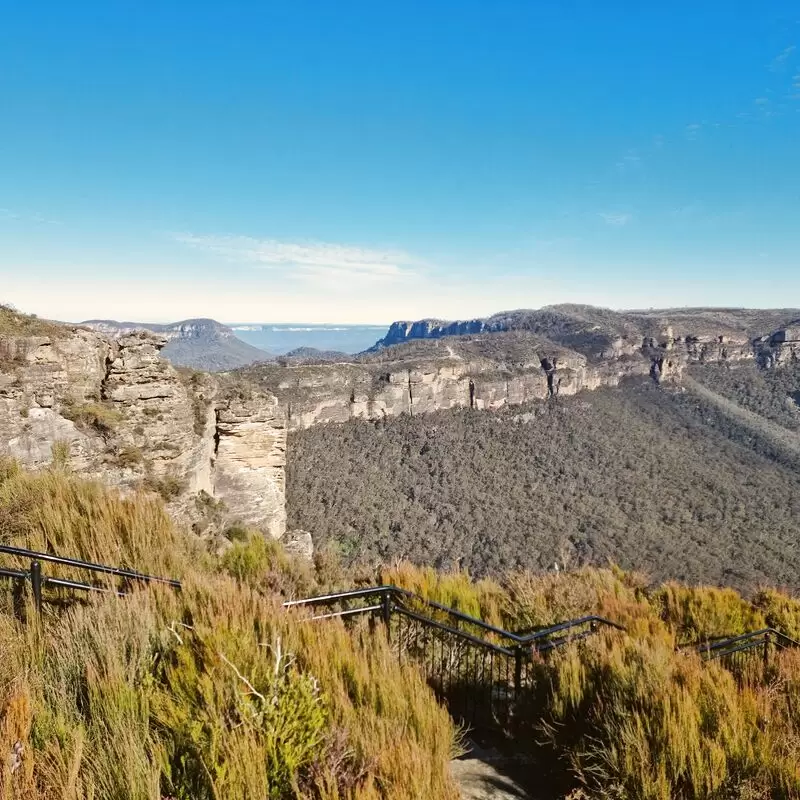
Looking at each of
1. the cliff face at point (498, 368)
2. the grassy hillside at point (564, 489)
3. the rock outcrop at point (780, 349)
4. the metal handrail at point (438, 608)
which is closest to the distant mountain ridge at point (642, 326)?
the cliff face at point (498, 368)

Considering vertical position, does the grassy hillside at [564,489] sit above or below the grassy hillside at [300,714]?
below

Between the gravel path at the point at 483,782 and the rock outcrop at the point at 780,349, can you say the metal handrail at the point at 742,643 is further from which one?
the rock outcrop at the point at 780,349

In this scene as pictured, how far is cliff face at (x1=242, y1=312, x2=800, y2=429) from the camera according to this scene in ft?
212

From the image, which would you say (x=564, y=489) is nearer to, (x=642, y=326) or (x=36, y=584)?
(x=36, y=584)

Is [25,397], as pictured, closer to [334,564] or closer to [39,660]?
[334,564]

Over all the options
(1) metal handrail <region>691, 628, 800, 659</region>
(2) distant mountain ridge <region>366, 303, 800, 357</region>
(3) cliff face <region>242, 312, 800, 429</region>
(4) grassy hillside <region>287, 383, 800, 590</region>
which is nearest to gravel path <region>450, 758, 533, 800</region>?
(1) metal handrail <region>691, 628, 800, 659</region>

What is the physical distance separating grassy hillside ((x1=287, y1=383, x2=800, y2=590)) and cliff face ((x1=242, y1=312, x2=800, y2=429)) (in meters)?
2.82

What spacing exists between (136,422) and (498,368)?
7497 centimetres

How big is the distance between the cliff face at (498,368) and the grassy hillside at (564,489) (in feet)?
9.26

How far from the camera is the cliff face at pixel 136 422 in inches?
393

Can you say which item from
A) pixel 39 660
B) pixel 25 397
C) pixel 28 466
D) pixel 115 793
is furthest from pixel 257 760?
pixel 25 397

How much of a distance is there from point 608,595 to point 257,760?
6.24m

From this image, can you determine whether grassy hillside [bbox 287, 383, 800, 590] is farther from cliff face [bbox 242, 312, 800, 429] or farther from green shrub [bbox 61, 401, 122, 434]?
green shrub [bbox 61, 401, 122, 434]

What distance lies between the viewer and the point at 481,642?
4211 mm
